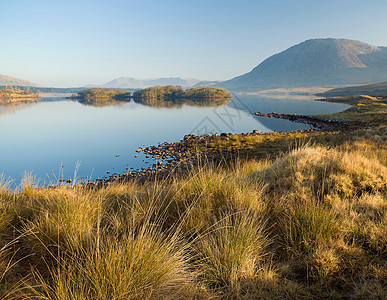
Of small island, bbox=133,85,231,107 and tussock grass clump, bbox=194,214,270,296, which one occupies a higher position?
small island, bbox=133,85,231,107

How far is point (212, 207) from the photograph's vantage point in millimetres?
4051

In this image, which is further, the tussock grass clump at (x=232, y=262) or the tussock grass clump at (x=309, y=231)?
the tussock grass clump at (x=309, y=231)

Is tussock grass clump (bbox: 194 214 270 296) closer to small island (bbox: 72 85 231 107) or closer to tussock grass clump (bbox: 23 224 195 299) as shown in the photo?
tussock grass clump (bbox: 23 224 195 299)

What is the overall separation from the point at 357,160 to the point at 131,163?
15.2 m

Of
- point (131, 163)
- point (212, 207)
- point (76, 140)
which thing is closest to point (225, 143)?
point (131, 163)

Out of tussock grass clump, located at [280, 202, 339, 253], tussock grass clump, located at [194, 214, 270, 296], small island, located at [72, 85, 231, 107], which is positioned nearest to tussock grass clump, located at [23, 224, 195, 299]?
tussock grass clump, located at [194, 214, 270, 296]

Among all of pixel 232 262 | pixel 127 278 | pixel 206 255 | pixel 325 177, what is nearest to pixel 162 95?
pixel 325 177

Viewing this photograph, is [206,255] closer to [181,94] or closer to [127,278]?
[127,278]

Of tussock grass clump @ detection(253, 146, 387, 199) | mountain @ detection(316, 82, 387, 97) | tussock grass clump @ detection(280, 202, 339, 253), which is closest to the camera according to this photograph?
tussock grass clump @ detection(280, 202, 339, 253)

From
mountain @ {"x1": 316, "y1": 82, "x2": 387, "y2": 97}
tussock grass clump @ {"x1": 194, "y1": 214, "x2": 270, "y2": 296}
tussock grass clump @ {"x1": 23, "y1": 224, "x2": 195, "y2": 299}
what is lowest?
tussock grass clump @ {"x1": 194, "y1": 214, "x2": 270, "y2": 296}

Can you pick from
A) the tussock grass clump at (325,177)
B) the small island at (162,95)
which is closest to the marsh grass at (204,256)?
the tussock grass clump at (325,177)

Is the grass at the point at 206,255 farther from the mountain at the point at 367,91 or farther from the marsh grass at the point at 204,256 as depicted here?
the mountain at the point at 367,91

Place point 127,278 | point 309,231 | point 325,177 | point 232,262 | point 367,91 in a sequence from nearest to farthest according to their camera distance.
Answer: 1. point 127,278
2. point 232,262
3. point 309,231
4. point 325,177
5. point 367,91

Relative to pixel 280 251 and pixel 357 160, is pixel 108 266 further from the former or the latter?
pixel 357 160
